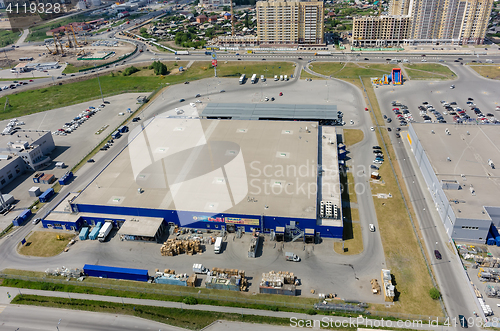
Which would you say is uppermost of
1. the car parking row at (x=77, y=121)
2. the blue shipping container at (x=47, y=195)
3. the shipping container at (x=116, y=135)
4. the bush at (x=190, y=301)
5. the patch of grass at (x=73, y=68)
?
the patch of grass at (x=73, y=68)

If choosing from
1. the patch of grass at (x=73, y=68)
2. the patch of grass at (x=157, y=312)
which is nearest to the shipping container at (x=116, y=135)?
the patch of grass at (x=157, y=312)

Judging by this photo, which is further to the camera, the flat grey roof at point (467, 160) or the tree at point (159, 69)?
the tree at point (159, 69)

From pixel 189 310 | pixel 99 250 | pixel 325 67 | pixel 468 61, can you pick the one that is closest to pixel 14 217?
pixel 99 250

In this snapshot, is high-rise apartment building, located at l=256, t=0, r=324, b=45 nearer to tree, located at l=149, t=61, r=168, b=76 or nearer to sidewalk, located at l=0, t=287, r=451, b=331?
tree, located at l=149, t=61, r=168, b=76

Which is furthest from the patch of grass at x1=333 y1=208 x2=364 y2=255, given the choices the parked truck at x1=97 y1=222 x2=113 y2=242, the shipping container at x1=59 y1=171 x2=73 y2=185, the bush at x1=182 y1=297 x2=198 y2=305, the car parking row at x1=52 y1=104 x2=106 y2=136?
the car parking row at x1=52 y1=104 x2=106 y2=136

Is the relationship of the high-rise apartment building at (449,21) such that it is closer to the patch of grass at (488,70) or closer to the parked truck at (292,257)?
the patch of grass at (488,70)
